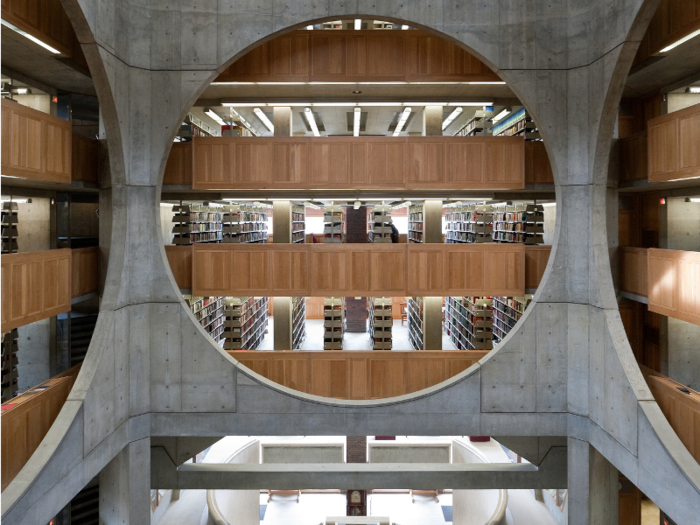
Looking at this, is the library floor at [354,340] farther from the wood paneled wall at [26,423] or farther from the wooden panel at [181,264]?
the wood paneled wall at [26,423]

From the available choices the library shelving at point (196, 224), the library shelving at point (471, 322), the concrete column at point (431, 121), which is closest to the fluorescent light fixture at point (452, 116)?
the concrete column at point (431, 121)

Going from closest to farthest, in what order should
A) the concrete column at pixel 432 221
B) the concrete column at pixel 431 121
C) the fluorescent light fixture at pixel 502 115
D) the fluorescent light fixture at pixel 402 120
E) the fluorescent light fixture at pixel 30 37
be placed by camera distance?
the fluorescent light fixture at pixel 30 37
the concrete column at pixel 431 121
the concrete column at pixel 432 221
the fluorescent light fixture at pixel 402 120
the fluorescent light fixture at pixel 502 115

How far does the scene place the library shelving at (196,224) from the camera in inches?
404

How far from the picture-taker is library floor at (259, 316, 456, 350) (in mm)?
15133

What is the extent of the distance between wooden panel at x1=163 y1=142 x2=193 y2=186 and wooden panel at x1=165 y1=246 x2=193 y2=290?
120 cm

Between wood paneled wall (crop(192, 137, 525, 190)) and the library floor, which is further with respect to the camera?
the library floor

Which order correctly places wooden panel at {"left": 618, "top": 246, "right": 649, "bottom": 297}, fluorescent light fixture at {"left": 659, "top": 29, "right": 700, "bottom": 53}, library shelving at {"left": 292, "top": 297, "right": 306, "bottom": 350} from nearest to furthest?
fluorescent light fixture at {"left": 659, "top": 29, "right": 700, "bottom": 53}, wooden panel at {"left": 618, "top": 246, "right": 649, "bottom": 297}, library shelving at {"left": 292, "top": 297, "right": 306, "bottom": 350}

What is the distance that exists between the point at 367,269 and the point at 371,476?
3.48 metres

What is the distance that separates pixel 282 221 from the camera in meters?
10.7

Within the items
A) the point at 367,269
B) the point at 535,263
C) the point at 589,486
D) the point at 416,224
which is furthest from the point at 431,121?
the point at 589,486

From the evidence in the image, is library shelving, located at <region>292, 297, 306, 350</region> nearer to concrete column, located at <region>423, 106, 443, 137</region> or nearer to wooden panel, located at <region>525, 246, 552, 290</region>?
concrete column, located at <region>423, 106, 443, 137</region>

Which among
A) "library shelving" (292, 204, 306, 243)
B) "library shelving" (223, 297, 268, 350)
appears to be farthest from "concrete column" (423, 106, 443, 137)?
"library shelving" (223, 297, 268, 350)

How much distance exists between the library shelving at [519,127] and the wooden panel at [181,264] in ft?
21.4

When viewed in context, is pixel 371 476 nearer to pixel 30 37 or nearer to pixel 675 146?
pixel 675 146
